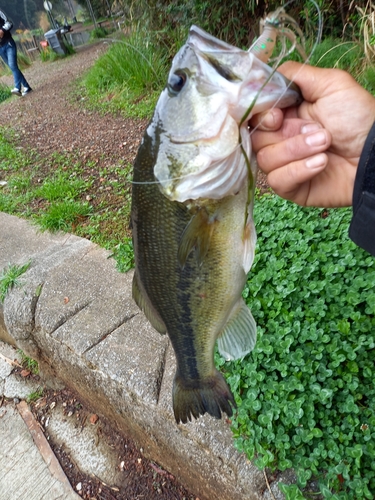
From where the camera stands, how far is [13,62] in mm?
9703

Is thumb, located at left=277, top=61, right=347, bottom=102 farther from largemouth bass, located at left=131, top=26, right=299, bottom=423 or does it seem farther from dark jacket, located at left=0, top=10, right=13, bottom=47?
dark jacket, located at left=0, top=10, right=13, bottom=47

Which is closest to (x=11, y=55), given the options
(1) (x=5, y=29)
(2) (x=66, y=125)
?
(1) (x=5, y=29)

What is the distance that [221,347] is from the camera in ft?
5.45

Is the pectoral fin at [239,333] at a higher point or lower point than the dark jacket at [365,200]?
lower

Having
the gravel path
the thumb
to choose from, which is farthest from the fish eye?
the gravel path

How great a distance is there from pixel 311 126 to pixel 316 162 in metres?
0.12

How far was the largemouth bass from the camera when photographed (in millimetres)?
1114

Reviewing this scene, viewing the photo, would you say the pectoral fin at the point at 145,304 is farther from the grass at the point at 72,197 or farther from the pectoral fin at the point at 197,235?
the grass at the point at 72,197

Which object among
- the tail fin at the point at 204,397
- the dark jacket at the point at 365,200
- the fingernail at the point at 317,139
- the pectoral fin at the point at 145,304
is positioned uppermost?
the fingernail at the point at 317,139

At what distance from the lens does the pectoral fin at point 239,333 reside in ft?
5.18

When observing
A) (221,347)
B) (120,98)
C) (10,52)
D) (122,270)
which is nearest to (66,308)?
(122,270)

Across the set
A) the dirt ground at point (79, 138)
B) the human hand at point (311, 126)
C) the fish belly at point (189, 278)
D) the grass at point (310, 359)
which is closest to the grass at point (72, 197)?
the dirt ground at point (79, 138)

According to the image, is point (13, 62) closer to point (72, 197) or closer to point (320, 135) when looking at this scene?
point (72, 197)

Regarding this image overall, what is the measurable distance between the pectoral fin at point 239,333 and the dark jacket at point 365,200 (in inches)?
19.3
